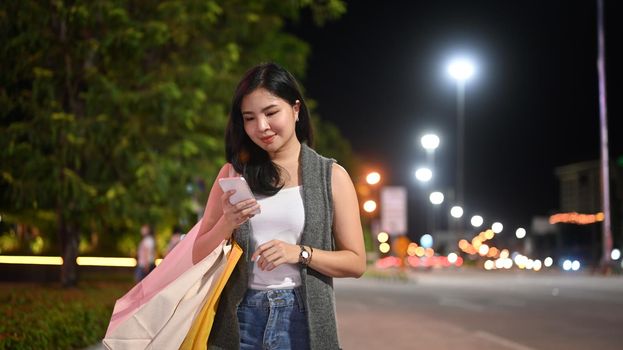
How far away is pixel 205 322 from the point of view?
10.1 feet

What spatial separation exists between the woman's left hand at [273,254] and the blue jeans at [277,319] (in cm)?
18

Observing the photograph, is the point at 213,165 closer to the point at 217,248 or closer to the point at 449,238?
the point at 217,248

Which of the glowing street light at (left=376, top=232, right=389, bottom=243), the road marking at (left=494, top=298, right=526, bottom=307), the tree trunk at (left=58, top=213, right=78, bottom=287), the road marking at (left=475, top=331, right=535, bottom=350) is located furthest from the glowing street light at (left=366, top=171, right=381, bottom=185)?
the glowing street light at (left=376, top=232, right=389, bottom=243)

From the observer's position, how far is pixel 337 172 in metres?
3.35

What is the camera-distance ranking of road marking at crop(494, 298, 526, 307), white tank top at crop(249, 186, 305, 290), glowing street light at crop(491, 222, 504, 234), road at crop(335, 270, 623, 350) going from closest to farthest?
1. white tank top at crop(249, 186, 305, 290)
2. road at crop(335, 270, 623, 350)
3. road marking at crop(494, 298, 526, 307)
4. glowing street light at crop(491, 222, 504, 234)

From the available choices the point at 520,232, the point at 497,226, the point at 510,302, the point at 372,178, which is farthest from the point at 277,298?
the point at 520,232

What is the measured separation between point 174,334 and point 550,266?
80.0 meters

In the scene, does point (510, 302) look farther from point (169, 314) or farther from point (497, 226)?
point (497, 226)

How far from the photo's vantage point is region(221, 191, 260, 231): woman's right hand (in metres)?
3.04

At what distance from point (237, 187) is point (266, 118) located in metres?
0.38

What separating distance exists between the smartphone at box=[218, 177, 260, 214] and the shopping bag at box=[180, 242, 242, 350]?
0.24 m

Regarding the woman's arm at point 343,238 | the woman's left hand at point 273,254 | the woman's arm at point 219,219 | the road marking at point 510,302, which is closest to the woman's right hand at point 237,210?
the woman's arm at point 219,219

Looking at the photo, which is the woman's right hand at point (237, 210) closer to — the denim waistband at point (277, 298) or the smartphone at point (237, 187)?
the smartphone at point (237, 187)

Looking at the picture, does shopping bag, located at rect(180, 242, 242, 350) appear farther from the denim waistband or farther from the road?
the road
